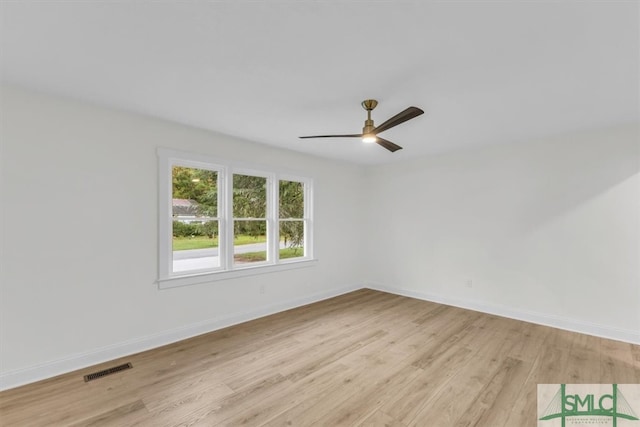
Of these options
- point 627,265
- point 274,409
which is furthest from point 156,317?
point 627,265

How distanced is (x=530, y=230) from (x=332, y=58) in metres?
3.77

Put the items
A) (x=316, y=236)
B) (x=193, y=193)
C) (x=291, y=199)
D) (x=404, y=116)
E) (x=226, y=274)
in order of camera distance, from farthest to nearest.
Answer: (x=316, y=236), (x=291, y=199), (x=226, y=274), (x=193, y=193), (x=404, y=116)

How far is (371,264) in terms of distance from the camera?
19.5 ft

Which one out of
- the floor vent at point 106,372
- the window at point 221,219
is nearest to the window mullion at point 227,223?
the window at point 221,219

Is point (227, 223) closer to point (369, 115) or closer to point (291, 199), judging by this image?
point (291, 199)

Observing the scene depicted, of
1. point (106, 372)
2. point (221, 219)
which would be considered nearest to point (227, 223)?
point (221, 219)

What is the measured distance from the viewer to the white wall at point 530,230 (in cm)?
348

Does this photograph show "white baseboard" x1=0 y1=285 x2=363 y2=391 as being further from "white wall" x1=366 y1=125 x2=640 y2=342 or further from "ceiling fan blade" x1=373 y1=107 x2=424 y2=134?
"ceiling fan blade" x1=373 y1=107 x2=424 y2=134

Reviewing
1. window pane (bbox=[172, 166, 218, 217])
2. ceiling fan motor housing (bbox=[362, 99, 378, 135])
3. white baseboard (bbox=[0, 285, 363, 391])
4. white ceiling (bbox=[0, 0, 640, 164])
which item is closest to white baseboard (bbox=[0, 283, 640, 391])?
white baseboard (bbox=[0, 285, 363, 391])

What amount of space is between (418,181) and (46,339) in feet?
17.4

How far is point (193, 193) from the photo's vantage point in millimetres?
3723

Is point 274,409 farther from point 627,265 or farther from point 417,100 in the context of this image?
point 627,265

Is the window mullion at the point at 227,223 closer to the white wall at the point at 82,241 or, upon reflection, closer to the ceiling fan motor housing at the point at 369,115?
the white wall at the point at 82,241

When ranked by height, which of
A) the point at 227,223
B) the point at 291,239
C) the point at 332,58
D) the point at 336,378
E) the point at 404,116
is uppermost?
the point at 332,58
